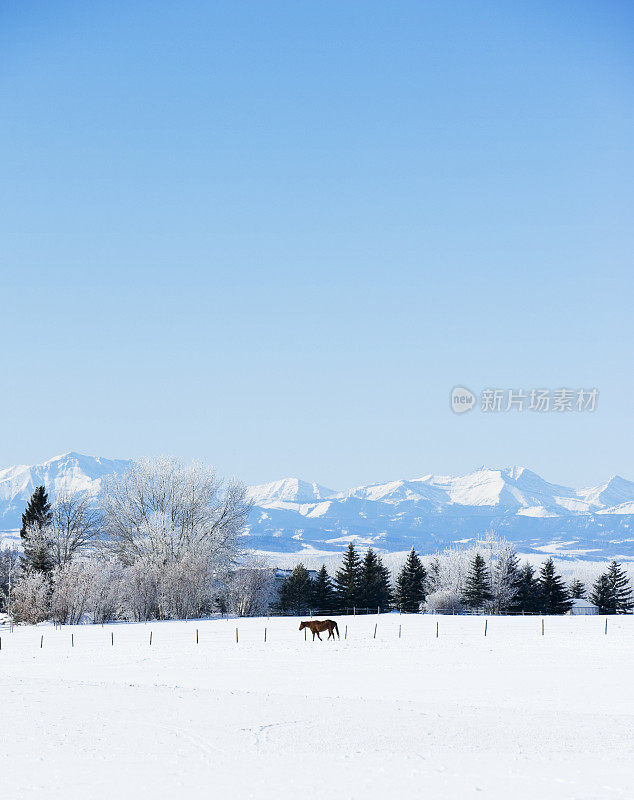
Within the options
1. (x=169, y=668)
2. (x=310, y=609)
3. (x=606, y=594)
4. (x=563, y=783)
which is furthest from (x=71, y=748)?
(x=606, y=594)

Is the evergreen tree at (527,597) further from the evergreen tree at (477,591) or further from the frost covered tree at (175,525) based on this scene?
the frost covered tree at (175,525)

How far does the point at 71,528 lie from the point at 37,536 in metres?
5.27

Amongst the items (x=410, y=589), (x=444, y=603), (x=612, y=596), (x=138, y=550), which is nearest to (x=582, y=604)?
(x=612, y=596)

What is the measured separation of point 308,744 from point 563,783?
7.23m

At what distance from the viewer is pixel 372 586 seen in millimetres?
98125

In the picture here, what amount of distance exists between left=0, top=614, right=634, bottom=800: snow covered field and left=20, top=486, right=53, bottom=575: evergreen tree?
109 feet

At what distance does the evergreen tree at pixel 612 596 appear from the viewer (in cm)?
10795

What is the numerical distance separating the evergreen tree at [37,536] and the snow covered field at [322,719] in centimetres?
3337

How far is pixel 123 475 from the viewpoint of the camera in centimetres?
8625

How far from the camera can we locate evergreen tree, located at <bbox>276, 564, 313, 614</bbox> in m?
101

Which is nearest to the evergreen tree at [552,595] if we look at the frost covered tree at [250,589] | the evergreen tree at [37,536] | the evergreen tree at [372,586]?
the evergreen tree at [372,586]

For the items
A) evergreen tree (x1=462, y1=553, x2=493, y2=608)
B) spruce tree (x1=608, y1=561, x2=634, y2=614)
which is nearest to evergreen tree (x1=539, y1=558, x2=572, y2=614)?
evergreen tree (x1=462, y1=553, x2=493, y2=608)

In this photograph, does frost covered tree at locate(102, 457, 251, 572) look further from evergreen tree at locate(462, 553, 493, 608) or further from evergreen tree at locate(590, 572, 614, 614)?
evergreen tree at locate(590, 572, 614, 614)

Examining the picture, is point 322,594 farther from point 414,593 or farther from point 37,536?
point 37,536
